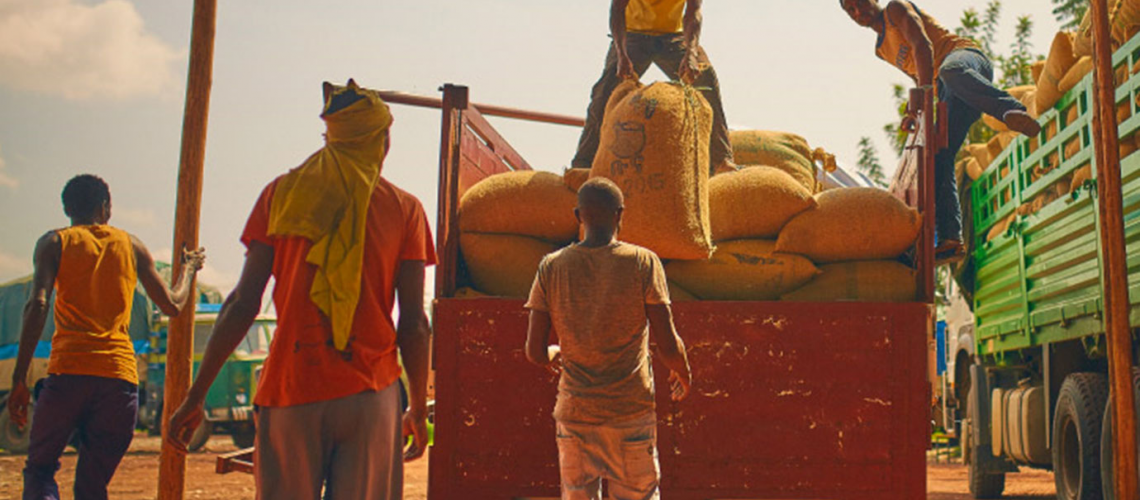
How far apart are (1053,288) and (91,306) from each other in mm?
4781

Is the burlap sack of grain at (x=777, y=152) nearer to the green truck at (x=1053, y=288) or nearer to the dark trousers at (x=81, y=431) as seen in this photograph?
the green truck at (x=1053, y=288)

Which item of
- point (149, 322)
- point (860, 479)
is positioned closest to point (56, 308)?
point (860, 479)

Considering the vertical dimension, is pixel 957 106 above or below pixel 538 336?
above

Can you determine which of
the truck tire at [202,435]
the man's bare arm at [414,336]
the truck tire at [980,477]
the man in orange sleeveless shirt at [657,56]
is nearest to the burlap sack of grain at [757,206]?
the man in orange sleeveless shirt at [657,56]

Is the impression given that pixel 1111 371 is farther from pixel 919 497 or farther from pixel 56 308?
pixel 56 308

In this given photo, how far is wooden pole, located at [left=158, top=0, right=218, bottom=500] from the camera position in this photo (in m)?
4.73

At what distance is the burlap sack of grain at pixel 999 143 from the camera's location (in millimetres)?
7477

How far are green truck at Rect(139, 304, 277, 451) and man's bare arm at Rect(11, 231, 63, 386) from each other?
10.4m

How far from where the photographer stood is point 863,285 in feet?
14.0

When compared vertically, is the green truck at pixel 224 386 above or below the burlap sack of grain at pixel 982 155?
below

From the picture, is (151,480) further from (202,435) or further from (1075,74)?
(1075,74)

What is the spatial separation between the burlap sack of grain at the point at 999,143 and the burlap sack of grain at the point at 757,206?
326cm

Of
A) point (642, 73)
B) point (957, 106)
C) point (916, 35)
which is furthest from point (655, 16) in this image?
point (957, 106)

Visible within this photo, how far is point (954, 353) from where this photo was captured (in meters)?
11.3
